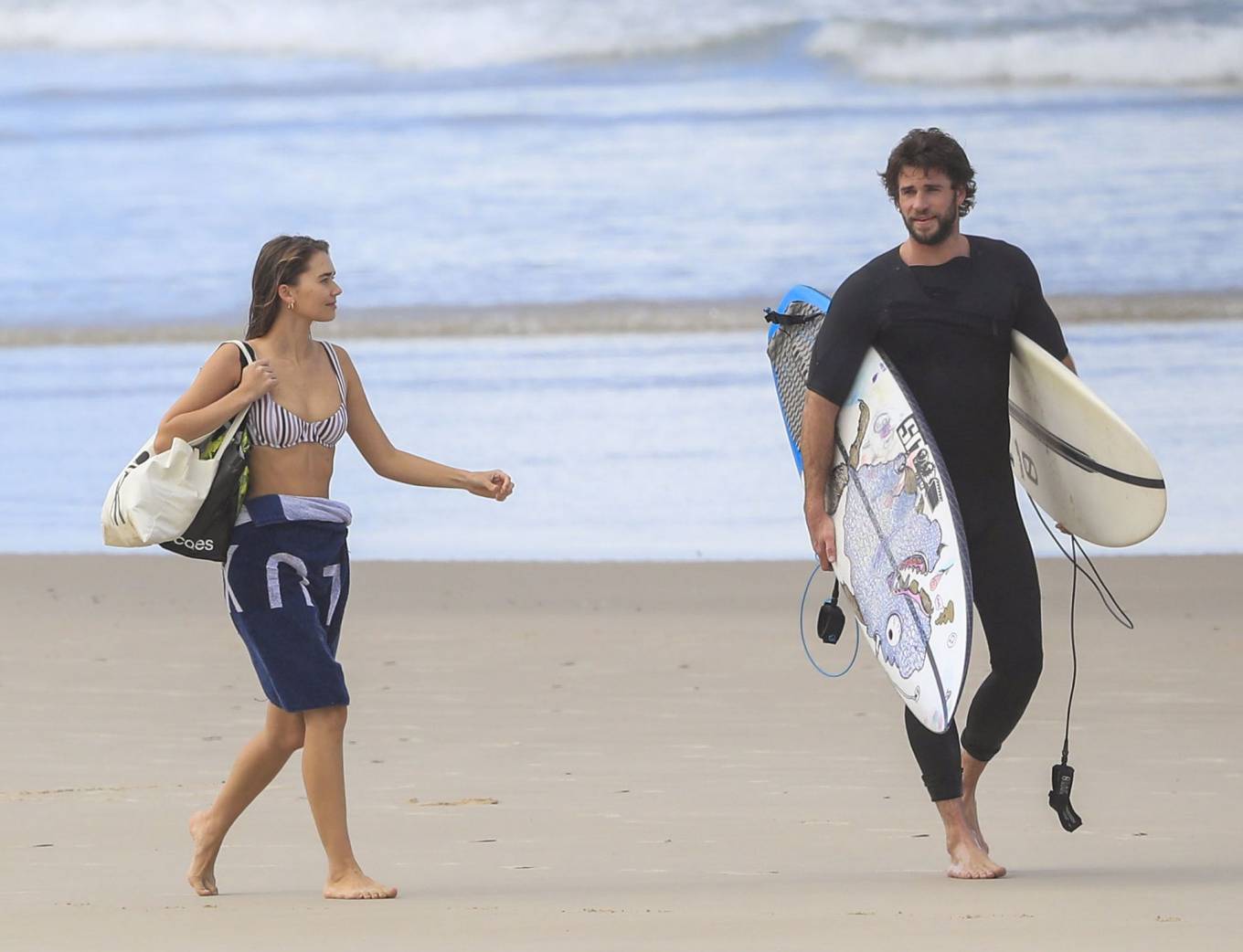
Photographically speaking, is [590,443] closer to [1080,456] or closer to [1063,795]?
[1080,456]

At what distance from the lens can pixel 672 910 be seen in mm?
3855

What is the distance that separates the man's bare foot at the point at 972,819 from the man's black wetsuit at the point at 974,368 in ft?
0.27

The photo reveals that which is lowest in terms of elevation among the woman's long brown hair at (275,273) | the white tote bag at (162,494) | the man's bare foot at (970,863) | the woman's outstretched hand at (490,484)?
the man's bare foot at (970,863)

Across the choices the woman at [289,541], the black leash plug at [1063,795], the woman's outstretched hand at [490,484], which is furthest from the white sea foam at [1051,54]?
the woman at [289,541]

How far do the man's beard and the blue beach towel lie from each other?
1.38 metres

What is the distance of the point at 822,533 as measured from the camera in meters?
4.50

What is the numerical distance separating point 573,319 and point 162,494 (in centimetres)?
1613

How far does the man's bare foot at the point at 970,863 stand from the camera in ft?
13.8

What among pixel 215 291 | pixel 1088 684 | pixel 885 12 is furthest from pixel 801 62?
pixel 1088 684

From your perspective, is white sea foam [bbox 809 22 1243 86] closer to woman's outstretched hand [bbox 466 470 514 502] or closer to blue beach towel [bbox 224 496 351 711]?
woman's outstretched hand [bbox 466 470 514 502]

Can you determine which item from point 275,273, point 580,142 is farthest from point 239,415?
point 580,142

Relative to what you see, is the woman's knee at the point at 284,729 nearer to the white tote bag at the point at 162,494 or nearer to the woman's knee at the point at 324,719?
Result: the woman's knee at the point at 324,719

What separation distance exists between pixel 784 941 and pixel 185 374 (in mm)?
13569

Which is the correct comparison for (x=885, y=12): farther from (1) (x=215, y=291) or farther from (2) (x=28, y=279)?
(2) (x=28, y=279)
